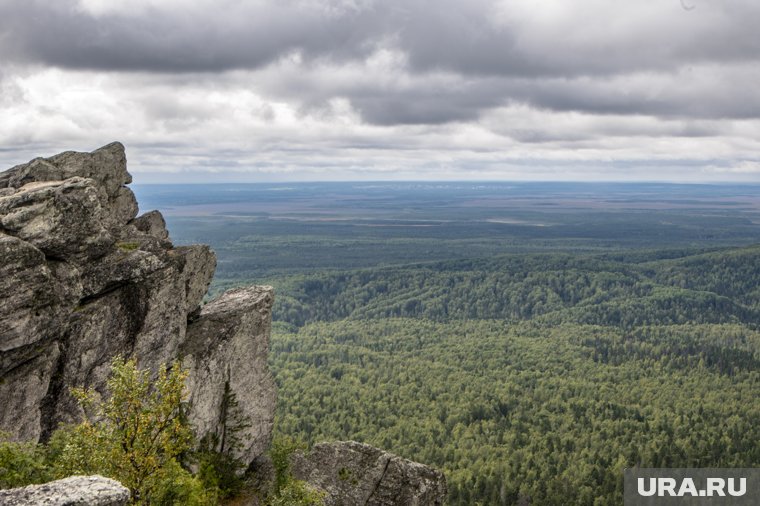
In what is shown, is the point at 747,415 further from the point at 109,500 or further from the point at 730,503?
the point at 109,500

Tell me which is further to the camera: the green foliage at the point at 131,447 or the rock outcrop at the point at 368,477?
the rock outcrop at the point at 368,477

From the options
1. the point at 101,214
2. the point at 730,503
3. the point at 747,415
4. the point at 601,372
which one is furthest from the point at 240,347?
the point at 601,372

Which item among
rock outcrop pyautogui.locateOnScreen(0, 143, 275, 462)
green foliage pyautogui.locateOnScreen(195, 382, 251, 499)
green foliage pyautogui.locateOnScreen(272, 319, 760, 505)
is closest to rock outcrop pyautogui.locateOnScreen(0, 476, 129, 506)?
rock outcrop pyautogui.locateOnScreen(0, 143, 275, 462)

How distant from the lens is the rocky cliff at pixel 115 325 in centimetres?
2995

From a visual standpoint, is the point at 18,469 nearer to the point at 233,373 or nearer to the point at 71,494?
the point at 71,494

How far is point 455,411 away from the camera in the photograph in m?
156

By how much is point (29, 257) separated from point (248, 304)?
15783 mm

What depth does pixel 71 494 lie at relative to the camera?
15.6m

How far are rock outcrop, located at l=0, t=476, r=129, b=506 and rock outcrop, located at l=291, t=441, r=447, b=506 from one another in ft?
72.3

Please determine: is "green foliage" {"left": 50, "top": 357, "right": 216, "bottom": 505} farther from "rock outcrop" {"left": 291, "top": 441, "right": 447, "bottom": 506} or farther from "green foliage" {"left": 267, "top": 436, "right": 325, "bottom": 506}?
"rock outcrop" {"left": 291, "top": 441, "right": 447, "bottom": 506}

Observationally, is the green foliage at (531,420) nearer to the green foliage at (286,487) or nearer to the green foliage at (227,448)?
the green foliage at (286,487)

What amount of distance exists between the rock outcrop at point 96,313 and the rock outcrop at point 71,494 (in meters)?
15.4

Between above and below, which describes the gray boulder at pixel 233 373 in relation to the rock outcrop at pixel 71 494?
below

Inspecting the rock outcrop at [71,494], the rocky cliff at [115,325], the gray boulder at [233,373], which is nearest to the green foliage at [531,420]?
the gray boulder at [233,373]
